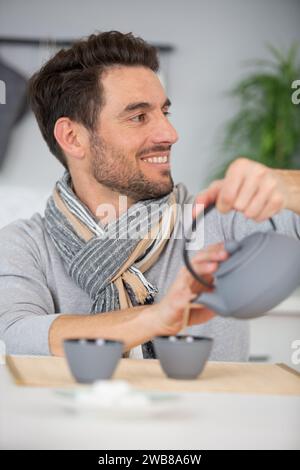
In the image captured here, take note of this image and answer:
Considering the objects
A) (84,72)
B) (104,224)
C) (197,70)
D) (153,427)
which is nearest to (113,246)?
(104,224)

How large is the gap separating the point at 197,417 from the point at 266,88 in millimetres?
2785

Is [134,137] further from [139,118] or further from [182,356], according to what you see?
[182,356]

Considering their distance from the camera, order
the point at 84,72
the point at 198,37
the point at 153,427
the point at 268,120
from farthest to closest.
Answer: the point at 198,37 → the point at 268,120 → the point at 84,72 → the point at 153,427

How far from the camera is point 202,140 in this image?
3.67m

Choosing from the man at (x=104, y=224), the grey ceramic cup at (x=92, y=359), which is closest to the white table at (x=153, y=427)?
the grey ceramic cup at (x=92, y=359)

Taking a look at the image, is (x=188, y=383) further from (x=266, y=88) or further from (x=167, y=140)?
(x=266, y=88)

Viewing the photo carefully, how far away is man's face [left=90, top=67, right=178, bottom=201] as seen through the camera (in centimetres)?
189

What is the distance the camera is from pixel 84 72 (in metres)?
2.00

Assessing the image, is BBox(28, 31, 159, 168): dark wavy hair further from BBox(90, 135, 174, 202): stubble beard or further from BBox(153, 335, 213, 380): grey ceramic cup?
BBox(153, 335, 213, 380): grey ceramic cup

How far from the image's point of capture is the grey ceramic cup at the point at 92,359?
946 millimetres

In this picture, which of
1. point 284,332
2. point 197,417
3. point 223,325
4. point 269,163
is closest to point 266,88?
point 269,163

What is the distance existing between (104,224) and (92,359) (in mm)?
931

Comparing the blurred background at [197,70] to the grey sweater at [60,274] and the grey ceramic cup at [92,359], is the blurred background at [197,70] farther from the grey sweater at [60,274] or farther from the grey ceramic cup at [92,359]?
the grey ceramic cup at [92,359]

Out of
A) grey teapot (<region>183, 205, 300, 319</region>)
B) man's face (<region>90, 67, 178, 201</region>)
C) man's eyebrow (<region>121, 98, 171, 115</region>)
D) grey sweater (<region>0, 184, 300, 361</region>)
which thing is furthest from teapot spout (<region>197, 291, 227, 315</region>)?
man's eyebrow (<region>121, 98, 171, 115</region>)
